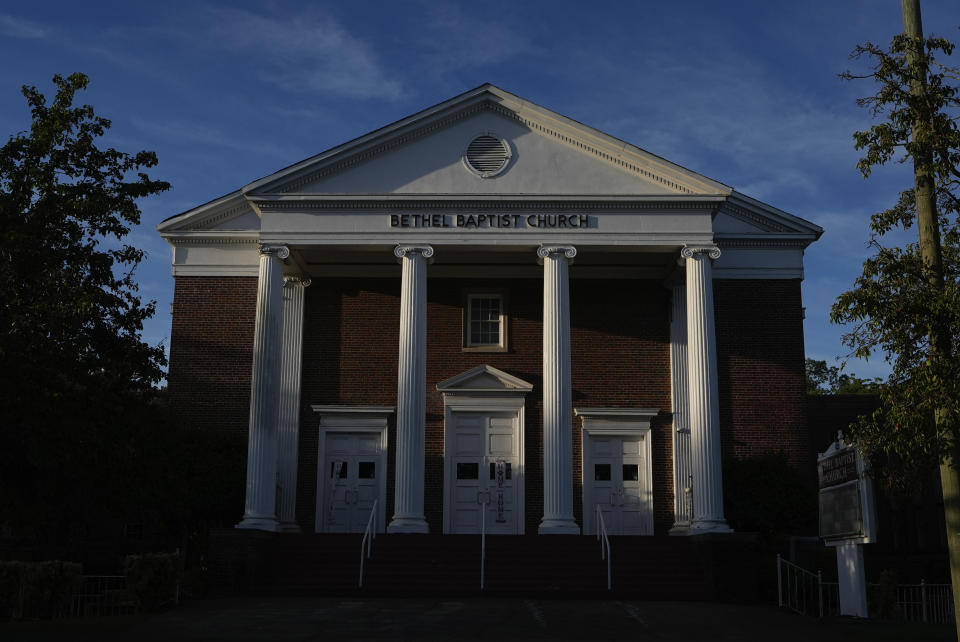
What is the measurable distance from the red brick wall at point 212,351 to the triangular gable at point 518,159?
3.66m

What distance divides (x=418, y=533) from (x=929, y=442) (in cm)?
1405

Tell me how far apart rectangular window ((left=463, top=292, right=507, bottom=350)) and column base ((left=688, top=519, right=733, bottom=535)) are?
292 inches

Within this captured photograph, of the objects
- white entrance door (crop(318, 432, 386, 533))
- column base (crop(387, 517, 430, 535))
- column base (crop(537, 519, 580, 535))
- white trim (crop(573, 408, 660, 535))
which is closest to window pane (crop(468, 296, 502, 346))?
white trim (crop(573, 408, 660, 535))

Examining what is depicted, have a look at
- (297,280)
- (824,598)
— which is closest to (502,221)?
(297,280)

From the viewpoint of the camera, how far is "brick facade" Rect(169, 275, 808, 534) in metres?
27.8

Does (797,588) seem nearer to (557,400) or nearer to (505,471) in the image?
(557,400)

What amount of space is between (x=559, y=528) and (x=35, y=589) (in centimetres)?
1118

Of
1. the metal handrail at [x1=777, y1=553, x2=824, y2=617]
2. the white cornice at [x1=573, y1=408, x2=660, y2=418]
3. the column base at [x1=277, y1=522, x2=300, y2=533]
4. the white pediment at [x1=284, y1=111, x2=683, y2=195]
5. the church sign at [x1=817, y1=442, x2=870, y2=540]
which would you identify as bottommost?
the metal handrail at [x1=777, y1=553, x2=824, y2=617]

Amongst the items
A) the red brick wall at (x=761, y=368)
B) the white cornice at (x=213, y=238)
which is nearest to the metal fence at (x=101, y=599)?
the white cornice at (x=213, y=238)

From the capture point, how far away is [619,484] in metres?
28.0

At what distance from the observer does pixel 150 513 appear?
2603cm

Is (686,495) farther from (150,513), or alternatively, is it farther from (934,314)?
(934,314)

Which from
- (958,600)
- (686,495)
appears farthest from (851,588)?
(686,495)

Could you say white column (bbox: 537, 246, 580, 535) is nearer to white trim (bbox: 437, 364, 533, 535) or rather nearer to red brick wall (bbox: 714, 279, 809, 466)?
white trim (bbox: 437, 364, 533, 535)
